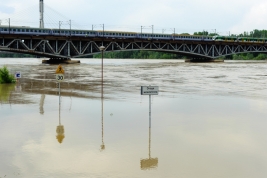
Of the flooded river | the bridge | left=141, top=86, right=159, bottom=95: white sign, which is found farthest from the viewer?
the bridge

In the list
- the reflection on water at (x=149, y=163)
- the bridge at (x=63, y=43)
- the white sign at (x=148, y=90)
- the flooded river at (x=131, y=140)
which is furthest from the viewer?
the bridge at (x=63, y=43)

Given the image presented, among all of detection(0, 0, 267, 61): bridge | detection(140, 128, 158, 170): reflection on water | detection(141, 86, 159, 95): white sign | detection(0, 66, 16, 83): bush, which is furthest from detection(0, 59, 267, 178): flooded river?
detection(0, 0, 267, 61): bridge

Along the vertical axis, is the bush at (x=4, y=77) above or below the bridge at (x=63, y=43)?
Result: below

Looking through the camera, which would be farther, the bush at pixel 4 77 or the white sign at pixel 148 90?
the bush at pixel 4 77

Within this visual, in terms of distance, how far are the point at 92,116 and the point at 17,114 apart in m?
3.54

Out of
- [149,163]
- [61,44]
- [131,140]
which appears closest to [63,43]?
[61,44]

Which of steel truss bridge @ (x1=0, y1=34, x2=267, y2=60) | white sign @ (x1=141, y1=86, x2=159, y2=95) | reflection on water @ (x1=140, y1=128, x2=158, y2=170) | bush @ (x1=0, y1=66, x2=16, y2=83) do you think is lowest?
reflection on water @ (x1=140, y1=128, x2=158, y2=170)

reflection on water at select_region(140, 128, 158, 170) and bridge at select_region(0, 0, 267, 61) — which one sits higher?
bridge at select_region(0, 0, 267, 61)

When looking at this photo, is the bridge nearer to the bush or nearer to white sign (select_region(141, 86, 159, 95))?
the bush

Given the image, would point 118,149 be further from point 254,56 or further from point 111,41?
point 254,56

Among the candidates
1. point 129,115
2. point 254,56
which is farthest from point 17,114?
point 254,56

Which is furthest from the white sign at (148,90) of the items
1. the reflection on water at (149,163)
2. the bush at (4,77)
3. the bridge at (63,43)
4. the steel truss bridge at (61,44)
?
the steel truss bridge at (61,44)

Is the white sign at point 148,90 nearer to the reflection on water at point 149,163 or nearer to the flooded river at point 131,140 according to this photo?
the flooded river at point 131,140

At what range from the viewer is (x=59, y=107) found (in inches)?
824
